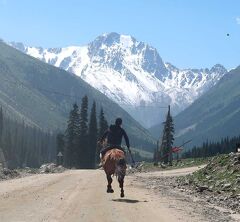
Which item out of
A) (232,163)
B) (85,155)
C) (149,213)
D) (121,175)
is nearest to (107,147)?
(121,175)

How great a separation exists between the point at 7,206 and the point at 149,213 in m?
4.69

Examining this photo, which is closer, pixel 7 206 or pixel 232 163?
pixel 7 206

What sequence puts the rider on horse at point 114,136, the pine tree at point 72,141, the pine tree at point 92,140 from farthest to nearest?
the pine tree at point 92,140 < the pine tree at point 72,141 < the rider on horse at point 114,136

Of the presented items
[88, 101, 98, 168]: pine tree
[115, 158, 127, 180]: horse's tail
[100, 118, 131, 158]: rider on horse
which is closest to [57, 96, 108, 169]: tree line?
[88, 101, 98, 168]: pine tree

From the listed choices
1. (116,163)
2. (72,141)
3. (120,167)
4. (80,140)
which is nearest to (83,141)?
(80,140)

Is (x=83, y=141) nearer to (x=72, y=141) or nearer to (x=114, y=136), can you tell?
(x=72, y=141)

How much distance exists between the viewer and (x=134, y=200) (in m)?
21.8

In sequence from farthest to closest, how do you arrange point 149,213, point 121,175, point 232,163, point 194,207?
point 232,163 < point 121,175 < point 194,207 < point 149,213

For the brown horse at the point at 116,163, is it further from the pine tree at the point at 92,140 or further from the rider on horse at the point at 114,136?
the pine tree at the point at 92,140

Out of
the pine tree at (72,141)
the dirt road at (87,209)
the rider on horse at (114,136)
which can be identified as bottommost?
the dirt road at (87,209)

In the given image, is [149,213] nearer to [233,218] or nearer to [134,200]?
[233,218]

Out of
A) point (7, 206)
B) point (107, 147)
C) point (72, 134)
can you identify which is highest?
point (72, 134)

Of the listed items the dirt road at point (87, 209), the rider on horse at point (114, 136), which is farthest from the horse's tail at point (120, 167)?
the rider on horse at point (114, 136)

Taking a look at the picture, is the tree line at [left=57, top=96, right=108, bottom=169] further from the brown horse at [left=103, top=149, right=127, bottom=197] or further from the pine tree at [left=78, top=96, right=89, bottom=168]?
the brown horse at [left=103, top=149, right=127, bottom=197]
